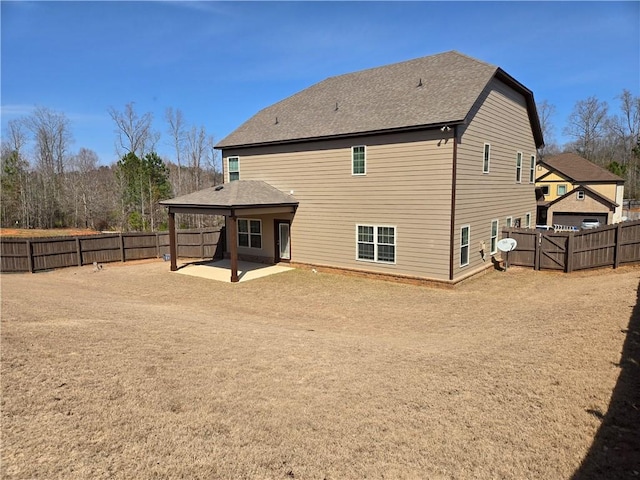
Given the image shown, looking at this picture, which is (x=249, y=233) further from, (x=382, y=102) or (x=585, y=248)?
(x=585, y=248)

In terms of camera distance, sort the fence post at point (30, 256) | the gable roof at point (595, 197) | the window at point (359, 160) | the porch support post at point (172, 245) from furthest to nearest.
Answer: the gable roof at point (595, 197) → the porch support post at point (172, 245) → the fence post at point (30, 256) → the window at point (359, 160)

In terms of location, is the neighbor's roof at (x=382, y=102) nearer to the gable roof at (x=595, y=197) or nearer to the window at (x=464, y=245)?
the window at (x=464, y=245)

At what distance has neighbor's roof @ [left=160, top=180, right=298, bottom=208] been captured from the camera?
16652 millimetres

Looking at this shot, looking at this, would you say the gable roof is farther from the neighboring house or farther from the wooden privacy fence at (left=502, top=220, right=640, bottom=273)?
the wooden privacy fence at (left=502, top=220, right=640, bottom=273)

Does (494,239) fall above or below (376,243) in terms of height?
below

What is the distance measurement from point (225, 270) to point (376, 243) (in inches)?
287

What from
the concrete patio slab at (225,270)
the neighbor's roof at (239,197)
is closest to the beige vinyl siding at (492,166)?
the neighbor's roof at (239,197)

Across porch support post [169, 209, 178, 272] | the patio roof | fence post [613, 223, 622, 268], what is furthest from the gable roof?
porch support post [169, 209, 178, 272]

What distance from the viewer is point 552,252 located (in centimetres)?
1628

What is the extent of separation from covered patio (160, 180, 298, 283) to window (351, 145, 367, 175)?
336 centimetres

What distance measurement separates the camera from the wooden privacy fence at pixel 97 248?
17797mm

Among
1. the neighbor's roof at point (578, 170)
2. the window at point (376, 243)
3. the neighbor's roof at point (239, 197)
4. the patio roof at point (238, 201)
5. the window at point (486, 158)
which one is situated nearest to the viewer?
the window at point (376, 243)

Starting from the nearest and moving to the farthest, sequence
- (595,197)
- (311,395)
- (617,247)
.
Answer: (311,395) < (617,247) < (595,197)

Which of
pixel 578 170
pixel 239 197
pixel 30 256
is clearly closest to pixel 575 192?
pixel 578 170
